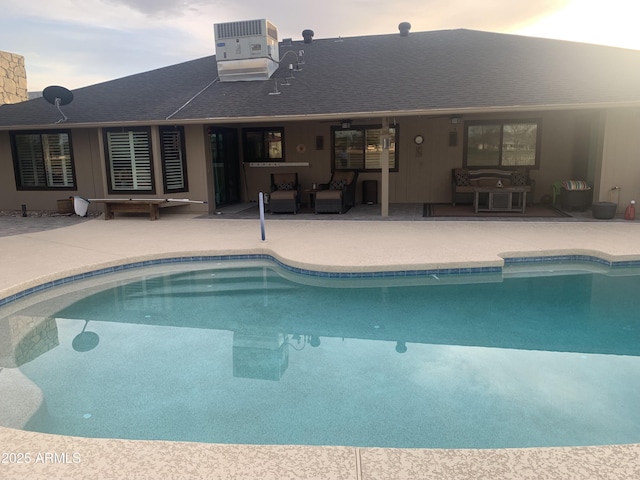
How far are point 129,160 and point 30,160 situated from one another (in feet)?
10.3

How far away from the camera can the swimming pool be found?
3.46m

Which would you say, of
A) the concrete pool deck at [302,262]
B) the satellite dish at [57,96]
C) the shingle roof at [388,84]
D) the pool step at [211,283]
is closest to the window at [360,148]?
the shingle roof at [388,84]

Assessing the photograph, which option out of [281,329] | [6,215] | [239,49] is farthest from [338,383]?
[6,215]

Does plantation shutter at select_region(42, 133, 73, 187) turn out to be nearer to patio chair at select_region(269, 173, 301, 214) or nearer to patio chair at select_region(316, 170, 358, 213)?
patio chair at select_region(269, 173, 301, 214)

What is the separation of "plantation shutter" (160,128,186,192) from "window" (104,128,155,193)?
35cm

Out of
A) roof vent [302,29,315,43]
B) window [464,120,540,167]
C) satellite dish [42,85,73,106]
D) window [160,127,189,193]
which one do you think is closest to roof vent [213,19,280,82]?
roof vent [302,29,315,43]

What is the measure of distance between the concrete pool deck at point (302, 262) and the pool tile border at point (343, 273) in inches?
2.7

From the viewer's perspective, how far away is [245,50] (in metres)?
12.7

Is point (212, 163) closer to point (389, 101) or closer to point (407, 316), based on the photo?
point (389, 101)

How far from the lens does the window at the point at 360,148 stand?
1248cm

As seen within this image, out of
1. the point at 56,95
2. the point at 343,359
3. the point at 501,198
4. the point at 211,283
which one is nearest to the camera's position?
the point at 343,359

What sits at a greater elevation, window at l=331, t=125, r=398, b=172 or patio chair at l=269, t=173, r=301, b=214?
window at l=331, t=125, r=398, b=172

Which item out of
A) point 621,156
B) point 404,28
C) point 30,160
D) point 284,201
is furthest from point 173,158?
point 621,156

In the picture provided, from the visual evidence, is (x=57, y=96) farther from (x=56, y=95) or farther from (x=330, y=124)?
(x=330, y=124)
